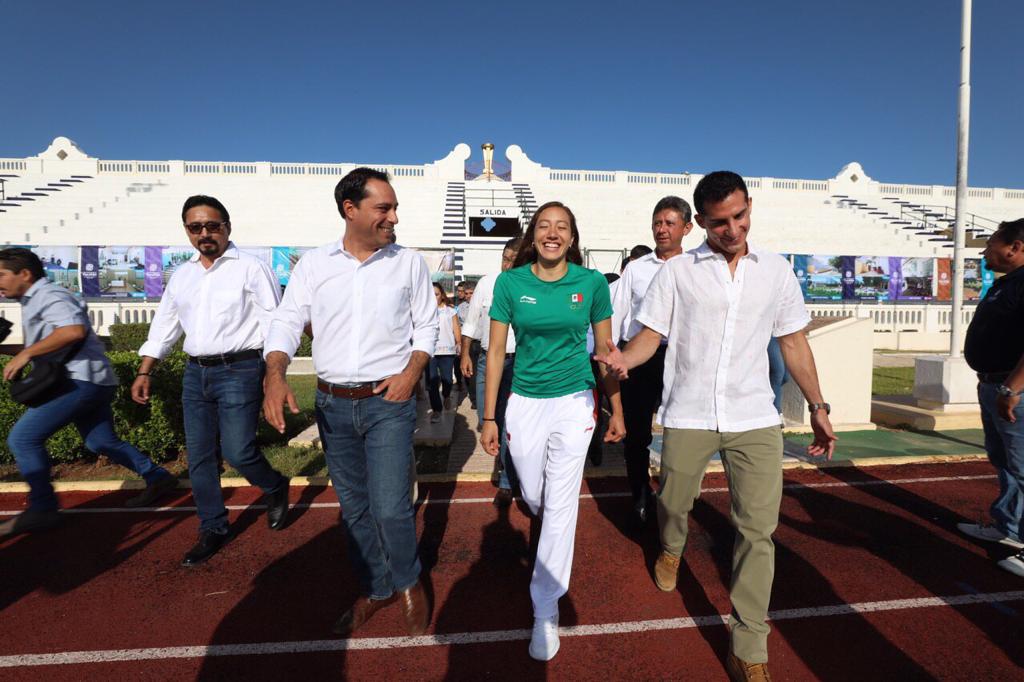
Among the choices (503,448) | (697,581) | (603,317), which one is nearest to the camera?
(603,317)

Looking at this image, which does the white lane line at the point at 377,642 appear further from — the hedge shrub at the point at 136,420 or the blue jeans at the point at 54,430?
the hedge shrub at the point at 136,420

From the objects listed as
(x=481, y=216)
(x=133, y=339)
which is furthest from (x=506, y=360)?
(x=481, y=216)

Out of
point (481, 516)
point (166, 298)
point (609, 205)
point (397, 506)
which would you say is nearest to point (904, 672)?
point (397, 506)

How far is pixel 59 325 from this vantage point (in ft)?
12.4

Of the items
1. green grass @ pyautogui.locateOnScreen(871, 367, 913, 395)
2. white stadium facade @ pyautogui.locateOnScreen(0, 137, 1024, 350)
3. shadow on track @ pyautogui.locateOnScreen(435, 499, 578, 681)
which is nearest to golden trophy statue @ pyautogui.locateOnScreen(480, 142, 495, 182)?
white stadium facade @ pyautogui.locateOnScreen(0, 137, 1024, 350)

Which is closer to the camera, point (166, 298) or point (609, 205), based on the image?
point (166, 298)

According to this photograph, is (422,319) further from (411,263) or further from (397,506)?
(397,506)

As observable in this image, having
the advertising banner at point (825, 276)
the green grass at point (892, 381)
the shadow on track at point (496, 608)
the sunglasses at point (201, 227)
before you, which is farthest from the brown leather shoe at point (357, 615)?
the advertising banner at point (825, 276)

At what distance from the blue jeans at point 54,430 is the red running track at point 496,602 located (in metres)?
0.43

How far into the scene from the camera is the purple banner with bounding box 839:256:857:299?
22141 millimetres

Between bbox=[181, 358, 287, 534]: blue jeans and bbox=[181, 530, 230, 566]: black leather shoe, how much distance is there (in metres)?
0.04

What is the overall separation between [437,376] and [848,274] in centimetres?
2075

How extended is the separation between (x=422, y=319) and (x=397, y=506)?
3.01 ft

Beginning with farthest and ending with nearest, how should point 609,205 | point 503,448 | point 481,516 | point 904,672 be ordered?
point 609,205 < point 503,448 < point 481,516 < point 904,672
